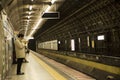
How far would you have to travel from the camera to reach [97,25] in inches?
495

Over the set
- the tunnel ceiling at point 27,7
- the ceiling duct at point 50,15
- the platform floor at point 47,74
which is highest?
the tunnel ceiling at point 27,7

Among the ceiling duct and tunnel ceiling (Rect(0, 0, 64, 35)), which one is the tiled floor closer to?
tunnel ceiling (Rect(0, 0, 64, 35))

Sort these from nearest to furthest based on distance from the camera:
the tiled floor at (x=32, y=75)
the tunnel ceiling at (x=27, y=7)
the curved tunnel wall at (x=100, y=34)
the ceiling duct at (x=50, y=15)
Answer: the tiled floor at (x=32, y=75)
the curved tunnel wall at (x=100, y=34)
the tunnel ceiling at (x=27, y=7)
the ceiling duct at (x=50, y=15)

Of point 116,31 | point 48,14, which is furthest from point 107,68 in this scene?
point 48,14

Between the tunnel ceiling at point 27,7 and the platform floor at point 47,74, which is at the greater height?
the tunnel ceiling at point 27,7

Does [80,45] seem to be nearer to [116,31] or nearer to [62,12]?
[62,12]

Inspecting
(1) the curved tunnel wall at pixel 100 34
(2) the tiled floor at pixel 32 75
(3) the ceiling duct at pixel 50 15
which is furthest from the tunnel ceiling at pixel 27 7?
(2) the tiled floor at pixel 32 75

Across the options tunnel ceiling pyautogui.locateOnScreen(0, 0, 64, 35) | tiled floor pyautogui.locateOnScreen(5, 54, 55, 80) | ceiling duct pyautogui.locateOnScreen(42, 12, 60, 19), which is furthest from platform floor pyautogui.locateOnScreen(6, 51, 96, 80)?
ceiling duct pyautogui.locateOnScreen(42, 12, 60, 19)

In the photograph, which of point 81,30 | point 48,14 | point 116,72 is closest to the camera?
point 116,72

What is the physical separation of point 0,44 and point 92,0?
17.8 ft

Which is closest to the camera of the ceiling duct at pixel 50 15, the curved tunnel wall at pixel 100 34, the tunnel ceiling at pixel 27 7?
the curved tunnel wall at pixel 100 34

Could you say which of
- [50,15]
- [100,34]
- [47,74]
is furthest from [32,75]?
[50,15]

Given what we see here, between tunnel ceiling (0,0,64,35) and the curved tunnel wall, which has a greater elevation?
tunnel ceiling (0,0,64,35)

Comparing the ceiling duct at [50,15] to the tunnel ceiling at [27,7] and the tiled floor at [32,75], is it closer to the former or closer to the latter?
the tunnel ceiling at [27,7]
